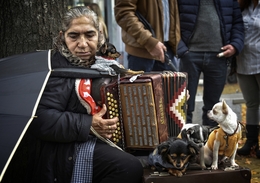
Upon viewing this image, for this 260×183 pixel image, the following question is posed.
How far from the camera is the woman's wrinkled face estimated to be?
3502 mm

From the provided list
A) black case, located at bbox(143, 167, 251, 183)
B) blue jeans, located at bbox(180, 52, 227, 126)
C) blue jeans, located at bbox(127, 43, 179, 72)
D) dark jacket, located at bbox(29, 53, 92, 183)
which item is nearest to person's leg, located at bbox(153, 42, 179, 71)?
blue jeans, located at bbox(127, 43, 179, 72)

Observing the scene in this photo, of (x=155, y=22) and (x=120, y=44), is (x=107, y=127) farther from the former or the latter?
(x=120, y=44)

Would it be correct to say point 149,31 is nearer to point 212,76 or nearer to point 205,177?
point 212,76

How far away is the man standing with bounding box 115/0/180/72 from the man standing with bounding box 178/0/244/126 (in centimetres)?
11

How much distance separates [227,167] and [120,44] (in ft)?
23.4

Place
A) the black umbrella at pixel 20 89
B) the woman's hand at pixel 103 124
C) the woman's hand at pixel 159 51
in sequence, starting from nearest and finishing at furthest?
the black umbrella at pixel 20 89 → the woman's hand at pixel 103 124 → the woman's hand at pixel 159 51

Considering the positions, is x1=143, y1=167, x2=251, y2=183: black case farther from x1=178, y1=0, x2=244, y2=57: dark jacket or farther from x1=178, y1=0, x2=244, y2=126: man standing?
x1=178, y1=0, x2=244, y2=57: dark jacket

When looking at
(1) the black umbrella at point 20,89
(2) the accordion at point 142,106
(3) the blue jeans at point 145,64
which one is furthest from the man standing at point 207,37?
(1) the black umbrella at point 20,89

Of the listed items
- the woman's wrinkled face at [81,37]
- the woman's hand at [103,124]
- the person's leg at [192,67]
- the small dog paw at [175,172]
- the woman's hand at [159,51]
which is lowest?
the small dog paw at [175,172]

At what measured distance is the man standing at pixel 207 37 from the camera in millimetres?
5090

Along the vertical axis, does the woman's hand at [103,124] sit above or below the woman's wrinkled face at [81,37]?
below

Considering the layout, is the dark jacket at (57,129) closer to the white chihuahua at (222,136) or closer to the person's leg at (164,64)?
the white chihuahua at (222,136)

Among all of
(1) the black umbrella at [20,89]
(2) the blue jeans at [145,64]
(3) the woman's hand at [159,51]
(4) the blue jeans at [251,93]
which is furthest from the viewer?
(4) the blue jeans at [251,93]

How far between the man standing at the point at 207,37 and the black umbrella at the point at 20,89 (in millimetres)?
1913
